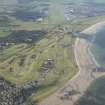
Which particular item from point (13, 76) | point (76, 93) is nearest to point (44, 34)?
point (13, 76)

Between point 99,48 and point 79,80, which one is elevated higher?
point 79,80

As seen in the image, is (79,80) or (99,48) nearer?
(79,80)

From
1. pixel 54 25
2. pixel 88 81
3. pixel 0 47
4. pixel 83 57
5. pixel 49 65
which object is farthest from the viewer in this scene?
pixel 54 25

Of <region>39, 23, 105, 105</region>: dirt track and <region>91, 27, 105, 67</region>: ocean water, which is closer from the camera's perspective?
<region>39, 23, 105, 105</region>: dirt track

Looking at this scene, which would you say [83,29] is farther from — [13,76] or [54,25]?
[13,76]

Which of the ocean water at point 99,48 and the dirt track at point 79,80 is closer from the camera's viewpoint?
the dirt track at point 79,80
